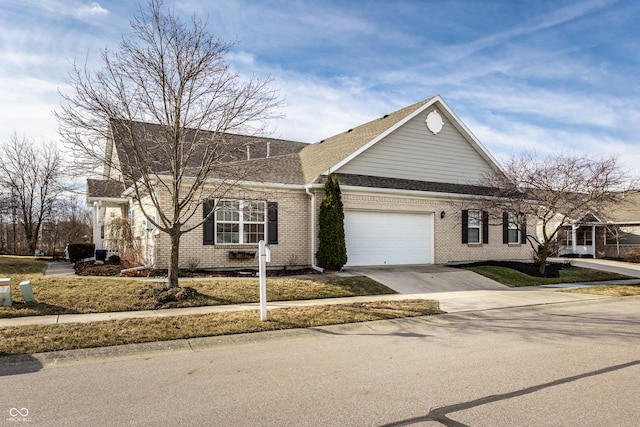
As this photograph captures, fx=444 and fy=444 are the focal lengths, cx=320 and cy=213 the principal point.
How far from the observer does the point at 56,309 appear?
8906 millimetres

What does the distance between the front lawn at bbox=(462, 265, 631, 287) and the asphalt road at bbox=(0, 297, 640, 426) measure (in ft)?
24.7

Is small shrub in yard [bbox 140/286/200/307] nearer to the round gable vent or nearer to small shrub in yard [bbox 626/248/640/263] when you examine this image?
the round gable vent

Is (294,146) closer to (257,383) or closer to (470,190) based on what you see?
(470,190)

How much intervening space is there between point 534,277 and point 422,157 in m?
6.35

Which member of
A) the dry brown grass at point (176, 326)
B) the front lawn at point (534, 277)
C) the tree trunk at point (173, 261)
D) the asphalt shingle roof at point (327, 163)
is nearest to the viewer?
the dry brown grass at point (176, 326)

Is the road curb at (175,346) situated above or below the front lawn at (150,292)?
below

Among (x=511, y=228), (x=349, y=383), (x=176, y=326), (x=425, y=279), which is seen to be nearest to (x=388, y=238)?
(x=425, y=279)

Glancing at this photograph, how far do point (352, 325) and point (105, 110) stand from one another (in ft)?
23.3

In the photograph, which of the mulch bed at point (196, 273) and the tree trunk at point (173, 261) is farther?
the mulch bed at point (196, 273)

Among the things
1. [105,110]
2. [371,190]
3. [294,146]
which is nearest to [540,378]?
[105,110]

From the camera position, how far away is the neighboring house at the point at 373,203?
1481cm

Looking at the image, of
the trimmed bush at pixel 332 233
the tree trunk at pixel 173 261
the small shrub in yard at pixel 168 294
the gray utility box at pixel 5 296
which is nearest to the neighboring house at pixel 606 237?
the trimmed bush at pixel 332 233

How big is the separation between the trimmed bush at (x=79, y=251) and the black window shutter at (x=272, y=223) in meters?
8.84

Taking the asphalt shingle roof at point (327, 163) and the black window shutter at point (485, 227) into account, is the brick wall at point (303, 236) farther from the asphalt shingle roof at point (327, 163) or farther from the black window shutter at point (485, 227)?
the asphalt shingle roof at point (327, 163)
